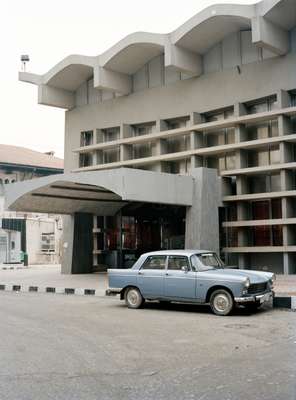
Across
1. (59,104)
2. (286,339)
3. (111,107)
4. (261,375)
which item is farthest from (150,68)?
(261,375)

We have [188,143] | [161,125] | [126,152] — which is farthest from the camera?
[126,152]

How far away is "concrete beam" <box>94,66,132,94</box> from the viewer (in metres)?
27.4

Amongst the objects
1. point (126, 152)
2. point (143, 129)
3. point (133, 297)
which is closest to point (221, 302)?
point (133, 297)

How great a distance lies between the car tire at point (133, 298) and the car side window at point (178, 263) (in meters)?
1.14

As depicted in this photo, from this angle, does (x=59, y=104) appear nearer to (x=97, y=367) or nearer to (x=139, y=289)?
(x=139, y=289)

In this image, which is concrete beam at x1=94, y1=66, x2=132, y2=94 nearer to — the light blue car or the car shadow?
the car shadow

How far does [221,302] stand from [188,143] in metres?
15.3

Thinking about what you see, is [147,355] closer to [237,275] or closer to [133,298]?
[237,275]

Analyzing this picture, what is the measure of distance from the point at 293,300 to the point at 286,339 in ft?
15.0

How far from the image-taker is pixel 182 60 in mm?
24906

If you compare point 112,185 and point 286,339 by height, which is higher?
point 112,185

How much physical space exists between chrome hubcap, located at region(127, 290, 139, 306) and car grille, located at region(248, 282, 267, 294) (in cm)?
302

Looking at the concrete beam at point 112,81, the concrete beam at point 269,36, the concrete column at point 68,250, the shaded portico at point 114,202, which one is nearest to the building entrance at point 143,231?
the shaded portico at point 114,202

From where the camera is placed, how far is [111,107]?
29953 millimetres
